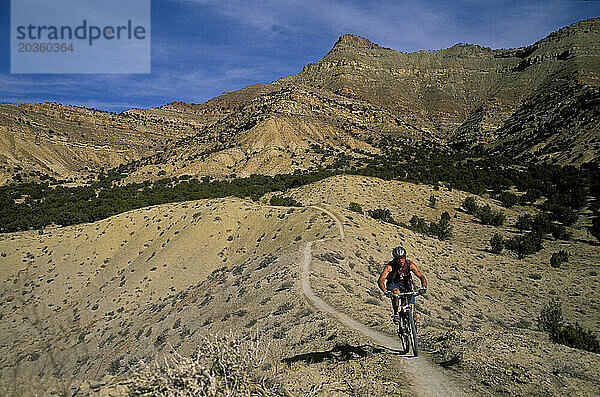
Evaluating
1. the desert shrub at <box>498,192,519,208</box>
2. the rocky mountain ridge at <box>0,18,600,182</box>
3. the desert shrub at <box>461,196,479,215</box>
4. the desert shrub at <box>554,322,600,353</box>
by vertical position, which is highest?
the rocky mountain ridge at <box>0,18,600,182</box>

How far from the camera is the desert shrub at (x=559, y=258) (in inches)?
855

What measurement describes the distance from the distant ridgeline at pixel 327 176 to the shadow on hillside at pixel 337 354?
33756 millimetres

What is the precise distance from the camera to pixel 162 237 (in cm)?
2469

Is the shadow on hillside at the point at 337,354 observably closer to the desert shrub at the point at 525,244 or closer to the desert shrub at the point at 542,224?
the desert shrub at the point at 525,244

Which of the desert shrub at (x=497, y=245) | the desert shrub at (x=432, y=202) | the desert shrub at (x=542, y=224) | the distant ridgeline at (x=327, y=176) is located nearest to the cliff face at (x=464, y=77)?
the distant ridgeline at (x=327, y=176)

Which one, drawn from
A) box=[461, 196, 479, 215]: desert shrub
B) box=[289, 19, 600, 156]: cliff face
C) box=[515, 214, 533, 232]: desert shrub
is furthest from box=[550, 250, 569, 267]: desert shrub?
box=[289, 19, 600, 156]: cliff face

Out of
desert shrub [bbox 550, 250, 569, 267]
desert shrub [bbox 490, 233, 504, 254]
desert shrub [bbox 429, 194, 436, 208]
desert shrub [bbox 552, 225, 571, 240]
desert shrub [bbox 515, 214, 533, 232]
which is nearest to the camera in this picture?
desert shrub [bbox 550, 250, 569, 267]

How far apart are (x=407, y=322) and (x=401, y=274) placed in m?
1.01

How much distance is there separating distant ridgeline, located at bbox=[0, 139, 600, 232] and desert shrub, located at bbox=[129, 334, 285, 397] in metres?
35.5

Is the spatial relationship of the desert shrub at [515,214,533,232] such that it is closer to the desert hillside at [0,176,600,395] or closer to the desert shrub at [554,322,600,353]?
the desert hillside at [0,176,600,395]

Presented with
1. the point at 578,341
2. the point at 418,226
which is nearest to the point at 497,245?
the point at 418,226

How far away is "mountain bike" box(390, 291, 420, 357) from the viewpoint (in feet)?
20.7

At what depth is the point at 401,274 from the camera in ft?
20.9

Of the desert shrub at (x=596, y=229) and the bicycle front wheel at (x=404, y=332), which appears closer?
the bicycle front wheel at (x=404, y=332)
